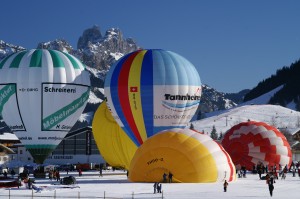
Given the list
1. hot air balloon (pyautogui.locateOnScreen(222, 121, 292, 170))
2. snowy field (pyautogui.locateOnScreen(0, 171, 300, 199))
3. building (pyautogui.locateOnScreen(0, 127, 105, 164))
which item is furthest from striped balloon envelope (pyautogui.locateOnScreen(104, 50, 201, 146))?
building (pyautogui.locateOnScreen(0, 127, 105, 164))

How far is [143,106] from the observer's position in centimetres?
4703

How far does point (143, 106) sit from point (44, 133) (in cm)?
902

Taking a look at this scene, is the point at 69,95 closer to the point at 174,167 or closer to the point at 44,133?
the point at 44,133

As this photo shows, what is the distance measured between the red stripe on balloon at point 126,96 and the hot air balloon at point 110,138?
9.91m

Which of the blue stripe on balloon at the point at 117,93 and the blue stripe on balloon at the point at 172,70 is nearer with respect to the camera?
the blue stripe on balloon at the point at 172,70

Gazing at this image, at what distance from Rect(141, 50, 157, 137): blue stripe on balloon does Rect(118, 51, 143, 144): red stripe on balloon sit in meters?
1.04

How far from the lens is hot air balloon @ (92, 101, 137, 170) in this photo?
59944 mm

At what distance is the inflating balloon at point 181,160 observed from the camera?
39.4m

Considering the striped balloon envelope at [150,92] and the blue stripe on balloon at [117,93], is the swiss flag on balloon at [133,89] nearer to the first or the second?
the striped balloon envelope at [150,92]

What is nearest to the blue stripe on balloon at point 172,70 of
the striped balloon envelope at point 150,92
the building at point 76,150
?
the striped balloon envelope at point 150,92

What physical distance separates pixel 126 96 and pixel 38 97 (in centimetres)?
762

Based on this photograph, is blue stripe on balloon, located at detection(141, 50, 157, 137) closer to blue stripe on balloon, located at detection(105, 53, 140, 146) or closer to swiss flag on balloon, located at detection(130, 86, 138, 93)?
swiss flag on balloon, located at detection(130, 86, 138, 93)

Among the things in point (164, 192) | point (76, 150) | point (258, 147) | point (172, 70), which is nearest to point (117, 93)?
point (172, 70)

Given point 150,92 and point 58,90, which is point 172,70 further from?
point 58,90
